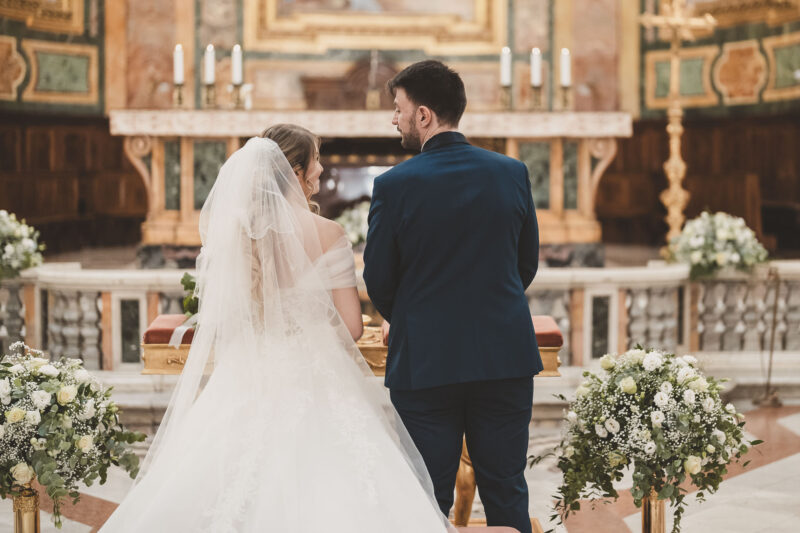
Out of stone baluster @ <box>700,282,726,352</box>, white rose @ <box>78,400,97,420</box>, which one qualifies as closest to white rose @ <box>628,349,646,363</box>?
white rose @ <box>78,400,97,420</box>

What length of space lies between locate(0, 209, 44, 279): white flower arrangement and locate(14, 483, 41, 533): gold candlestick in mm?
3402

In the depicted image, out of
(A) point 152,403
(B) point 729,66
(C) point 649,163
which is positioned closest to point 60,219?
(A) point 152,403

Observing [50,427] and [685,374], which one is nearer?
[50,427]

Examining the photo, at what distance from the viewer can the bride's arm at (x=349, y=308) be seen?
349cm

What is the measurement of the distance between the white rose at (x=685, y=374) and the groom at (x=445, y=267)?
0.85 m

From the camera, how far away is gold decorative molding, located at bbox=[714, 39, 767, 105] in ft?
40.7

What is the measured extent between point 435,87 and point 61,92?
34.8 ft

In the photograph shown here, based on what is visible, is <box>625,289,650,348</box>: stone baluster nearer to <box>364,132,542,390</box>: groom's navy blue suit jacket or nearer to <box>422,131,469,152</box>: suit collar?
<box>364,132,542,390</box>: groom's navy blue suit jacket

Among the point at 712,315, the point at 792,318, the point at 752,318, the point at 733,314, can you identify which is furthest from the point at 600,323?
the point at 792,318

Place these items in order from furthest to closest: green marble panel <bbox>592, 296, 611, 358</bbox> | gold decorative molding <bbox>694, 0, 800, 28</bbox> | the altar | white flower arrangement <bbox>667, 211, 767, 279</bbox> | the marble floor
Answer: gold decorative molding <bbox>694, 0, 800, 28</bbox>
the altar
white flower arrangement <bbox>667, 211, 767, 279</bbox>
green marble panel <bbox>592, 296, 611, 358</bbox>
the marble floor

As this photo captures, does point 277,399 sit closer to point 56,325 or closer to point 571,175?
point 56,325

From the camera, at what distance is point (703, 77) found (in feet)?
42.7

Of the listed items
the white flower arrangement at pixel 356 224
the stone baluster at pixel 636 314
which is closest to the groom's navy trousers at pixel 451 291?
the stone baluster at pixel 636 314

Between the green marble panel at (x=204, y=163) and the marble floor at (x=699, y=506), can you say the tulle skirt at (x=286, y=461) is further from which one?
the green marble panel at (x=204, y=163)
